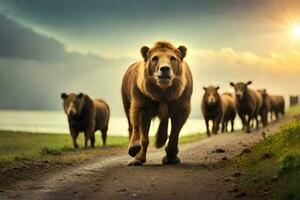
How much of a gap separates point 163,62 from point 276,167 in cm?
319

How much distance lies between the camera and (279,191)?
851cm

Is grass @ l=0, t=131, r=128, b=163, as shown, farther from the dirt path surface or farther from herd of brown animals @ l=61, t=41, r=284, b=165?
the dirt path surface

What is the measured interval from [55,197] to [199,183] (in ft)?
8.07

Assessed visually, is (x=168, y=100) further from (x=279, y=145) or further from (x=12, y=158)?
(x=12, y=158)

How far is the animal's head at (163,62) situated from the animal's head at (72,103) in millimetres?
9448

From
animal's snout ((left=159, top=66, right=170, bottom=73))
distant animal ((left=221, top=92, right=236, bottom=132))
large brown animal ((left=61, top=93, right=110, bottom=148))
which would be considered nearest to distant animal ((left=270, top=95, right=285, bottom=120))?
distant animal ((left=221, top=92, right=236, bottom=132))

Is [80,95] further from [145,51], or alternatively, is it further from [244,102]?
[145,51]

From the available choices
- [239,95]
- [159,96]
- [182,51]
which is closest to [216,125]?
[239,95]

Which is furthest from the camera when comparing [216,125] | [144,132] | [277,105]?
[277,105]

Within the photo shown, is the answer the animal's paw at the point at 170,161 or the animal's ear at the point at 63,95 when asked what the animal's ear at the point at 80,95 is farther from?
the animal's paw at the point at 170,161

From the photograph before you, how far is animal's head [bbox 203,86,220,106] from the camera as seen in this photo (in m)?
27.2

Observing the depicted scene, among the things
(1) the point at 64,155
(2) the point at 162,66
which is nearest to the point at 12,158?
(1) the point at 64,155

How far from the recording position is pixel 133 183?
10312mm

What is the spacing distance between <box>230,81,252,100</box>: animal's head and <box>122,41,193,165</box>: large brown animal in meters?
14.3
